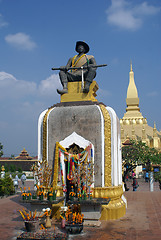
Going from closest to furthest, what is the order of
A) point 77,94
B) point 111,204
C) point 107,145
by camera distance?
point 111,204, point 107,145, point 77,94

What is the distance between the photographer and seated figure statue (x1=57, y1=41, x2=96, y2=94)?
44.3 ft

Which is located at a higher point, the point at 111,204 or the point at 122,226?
the point at 111,204

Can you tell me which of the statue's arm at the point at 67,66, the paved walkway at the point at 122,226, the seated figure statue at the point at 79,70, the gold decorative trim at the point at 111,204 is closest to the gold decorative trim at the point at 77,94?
the seated figure statue at the point at 79,70

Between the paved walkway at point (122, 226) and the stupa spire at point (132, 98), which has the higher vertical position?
the stupa spire at point (132, 98)

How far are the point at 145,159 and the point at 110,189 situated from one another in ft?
40.7

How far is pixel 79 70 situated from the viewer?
1391 cm

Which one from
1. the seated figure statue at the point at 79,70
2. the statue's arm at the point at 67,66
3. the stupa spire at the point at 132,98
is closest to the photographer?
the seated figure statue at the point at 79,70

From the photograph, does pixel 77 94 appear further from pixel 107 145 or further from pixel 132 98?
pixel 132 98

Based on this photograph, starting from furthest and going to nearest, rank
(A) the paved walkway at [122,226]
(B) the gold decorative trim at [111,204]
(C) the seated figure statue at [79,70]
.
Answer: (C) the seated figure statue at [79,70], (B) the gold decorative trim at [111,204], (A) the paved walkway at [122,226]

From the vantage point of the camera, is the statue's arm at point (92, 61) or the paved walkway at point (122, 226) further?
the statue's arm at point (92, 61)

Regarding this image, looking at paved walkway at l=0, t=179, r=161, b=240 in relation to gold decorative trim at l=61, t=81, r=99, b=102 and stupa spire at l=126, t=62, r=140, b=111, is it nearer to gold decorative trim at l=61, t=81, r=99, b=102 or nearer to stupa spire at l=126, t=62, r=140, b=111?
gold decorative trim at l=61, t=81, r=99, b=102

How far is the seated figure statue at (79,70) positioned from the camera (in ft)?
44.3

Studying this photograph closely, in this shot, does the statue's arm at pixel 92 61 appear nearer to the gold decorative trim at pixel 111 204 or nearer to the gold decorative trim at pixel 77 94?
the gold decorative trim at pixel 77 94

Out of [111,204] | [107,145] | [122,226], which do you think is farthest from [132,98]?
[122,226]
